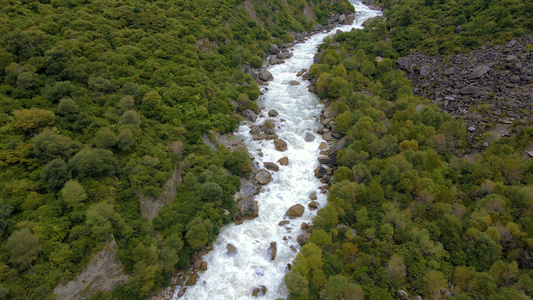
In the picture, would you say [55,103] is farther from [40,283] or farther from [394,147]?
[394,147]

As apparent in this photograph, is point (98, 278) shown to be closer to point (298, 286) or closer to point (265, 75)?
point (298, 286)

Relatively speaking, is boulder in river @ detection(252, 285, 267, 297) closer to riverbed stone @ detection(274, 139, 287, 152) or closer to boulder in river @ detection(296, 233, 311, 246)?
boulder in river @ detection(296, 233, 311, 246)

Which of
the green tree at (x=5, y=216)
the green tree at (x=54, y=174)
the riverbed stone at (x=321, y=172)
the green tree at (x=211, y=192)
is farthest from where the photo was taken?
the riverbed stone at (x=321, y=172)

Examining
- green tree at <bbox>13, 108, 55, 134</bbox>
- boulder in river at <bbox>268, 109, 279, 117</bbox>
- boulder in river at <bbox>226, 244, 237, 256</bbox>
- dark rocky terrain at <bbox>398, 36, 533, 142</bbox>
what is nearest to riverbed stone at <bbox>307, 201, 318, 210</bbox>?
boulder in river at <bbox>226, 244, 237, 256</bbox>

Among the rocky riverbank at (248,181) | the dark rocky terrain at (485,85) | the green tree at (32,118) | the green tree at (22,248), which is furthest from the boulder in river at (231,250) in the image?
the dark rocky terrain at (485,85)

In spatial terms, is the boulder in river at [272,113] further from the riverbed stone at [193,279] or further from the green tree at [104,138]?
the riverbed stone at [193,279]
